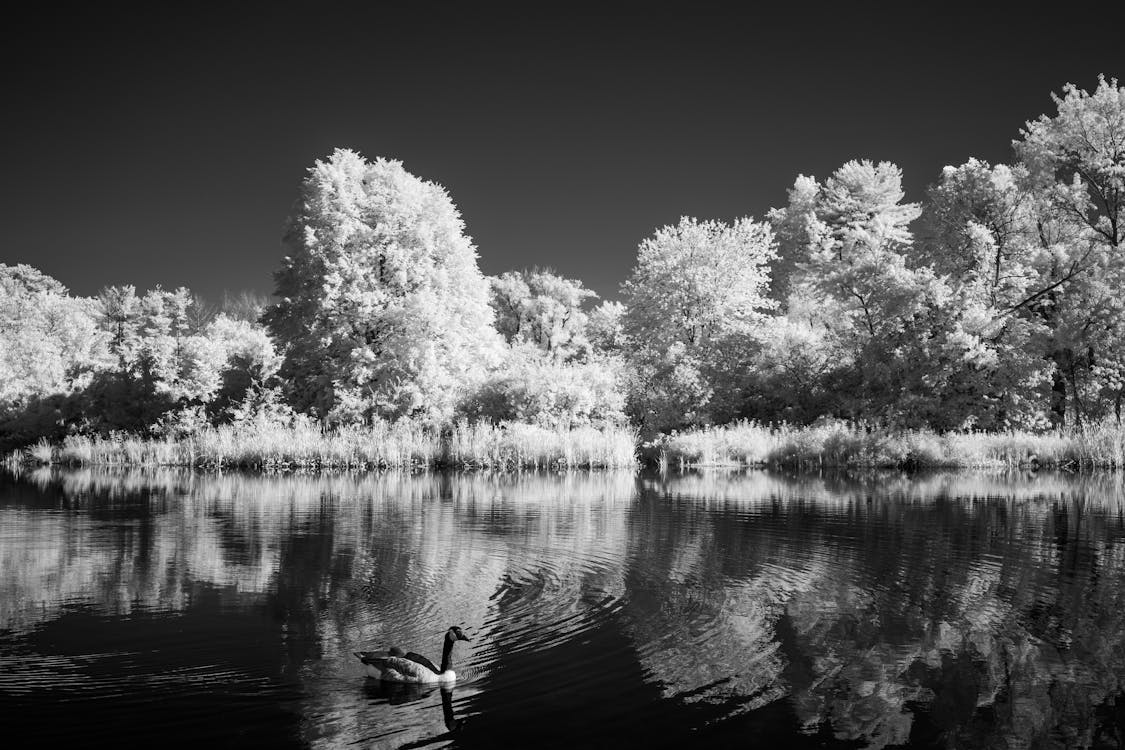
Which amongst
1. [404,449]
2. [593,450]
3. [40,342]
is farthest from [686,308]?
[40,342]

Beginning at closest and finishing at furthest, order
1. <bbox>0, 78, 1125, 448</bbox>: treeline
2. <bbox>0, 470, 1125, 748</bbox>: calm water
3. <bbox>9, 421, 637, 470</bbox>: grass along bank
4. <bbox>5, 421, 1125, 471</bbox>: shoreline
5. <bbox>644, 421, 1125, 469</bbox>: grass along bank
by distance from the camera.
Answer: <bbox>0, 470, 1125, 748</bbox>: calm water, <bbox>644, 421, 1125, 469</bbox>: grass along bank, <bbox>5, 421, 1125, 471</bbox>: shoreline, <bbox>9, 421, 637, 470</bbox>: grass along bank, <bbox>0, 78, 1125, 448</bbox>: treeline

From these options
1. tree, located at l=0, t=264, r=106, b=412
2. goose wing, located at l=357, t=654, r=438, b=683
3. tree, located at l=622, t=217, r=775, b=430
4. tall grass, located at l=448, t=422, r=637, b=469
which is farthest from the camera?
tree, located at l=0, t=264, r=106, b=412

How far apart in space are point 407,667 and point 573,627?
8.53 ft

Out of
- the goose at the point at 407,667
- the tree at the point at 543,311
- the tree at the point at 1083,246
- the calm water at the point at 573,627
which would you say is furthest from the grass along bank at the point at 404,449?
the tree at the point at 543,311

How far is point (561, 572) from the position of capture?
12.7 m

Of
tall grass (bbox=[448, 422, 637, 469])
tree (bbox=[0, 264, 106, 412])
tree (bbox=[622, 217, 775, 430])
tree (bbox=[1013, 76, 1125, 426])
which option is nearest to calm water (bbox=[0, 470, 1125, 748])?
tall grass (bbox=[448, 422, 637, 469])

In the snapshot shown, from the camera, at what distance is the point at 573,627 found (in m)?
9.60

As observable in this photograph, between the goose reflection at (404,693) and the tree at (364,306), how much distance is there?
106 feet

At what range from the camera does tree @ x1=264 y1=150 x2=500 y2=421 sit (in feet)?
129

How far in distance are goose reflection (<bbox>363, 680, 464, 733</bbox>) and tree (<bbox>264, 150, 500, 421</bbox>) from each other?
32336 mm

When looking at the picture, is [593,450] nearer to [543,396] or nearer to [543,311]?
[543,396]

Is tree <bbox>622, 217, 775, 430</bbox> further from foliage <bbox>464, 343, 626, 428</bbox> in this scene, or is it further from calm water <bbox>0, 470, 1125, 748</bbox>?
calm water <bbox>0, 470, 1125, 748</bbox>

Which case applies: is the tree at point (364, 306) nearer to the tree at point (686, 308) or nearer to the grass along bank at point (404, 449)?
the grass along bank at point (404, 449)

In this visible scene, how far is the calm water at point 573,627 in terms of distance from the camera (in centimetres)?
672
